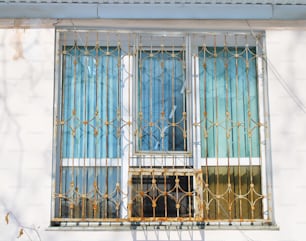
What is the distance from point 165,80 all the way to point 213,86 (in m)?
0.44

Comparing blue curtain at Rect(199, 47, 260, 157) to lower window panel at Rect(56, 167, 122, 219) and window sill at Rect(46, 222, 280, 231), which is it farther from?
lower window panel at Rect(56, 167, 122, 219)

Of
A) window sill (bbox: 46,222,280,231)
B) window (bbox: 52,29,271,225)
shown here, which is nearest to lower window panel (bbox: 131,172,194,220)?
window (bbox: 52,29,271,225)

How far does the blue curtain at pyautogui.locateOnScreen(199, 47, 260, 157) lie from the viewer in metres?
4.16

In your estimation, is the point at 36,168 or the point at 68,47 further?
the point at 68,47

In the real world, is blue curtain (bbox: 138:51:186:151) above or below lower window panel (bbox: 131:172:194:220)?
above

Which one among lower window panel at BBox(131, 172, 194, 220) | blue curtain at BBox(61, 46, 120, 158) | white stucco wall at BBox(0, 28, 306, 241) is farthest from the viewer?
blue curtain at BBox(61, 46, 120, 158)

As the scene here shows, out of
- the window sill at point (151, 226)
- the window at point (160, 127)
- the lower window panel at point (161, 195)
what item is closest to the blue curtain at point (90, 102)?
the window at point (160, 127)

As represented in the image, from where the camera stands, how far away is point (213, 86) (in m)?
4.25

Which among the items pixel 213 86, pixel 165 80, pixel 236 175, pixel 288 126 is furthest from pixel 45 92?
pixel 288 126

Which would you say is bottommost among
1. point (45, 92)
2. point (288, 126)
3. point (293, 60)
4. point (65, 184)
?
point (65, 184)

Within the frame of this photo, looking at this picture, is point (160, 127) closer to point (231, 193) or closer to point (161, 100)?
point (161, 100)

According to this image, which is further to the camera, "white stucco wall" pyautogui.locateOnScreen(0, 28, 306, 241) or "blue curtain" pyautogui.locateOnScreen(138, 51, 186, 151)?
"blue curtain" pyautogui.locateOnScreen(138, 51, 186, 151)

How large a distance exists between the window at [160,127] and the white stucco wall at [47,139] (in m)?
0.12

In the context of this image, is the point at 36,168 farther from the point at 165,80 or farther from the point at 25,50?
the point at 165,80
